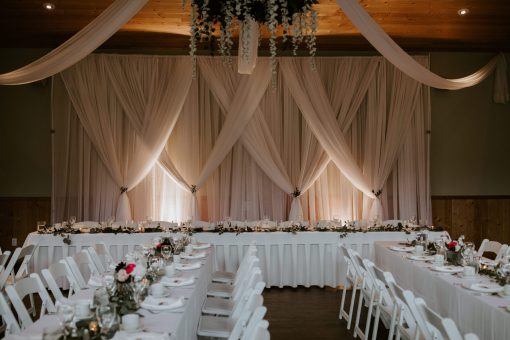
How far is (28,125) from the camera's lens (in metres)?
9.56

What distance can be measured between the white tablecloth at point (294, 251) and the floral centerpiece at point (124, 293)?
3.91 meters

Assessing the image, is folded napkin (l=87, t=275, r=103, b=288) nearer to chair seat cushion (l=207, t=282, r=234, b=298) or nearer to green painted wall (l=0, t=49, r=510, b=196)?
chair seat cushion (l=207, t=282, r=234, b=298)

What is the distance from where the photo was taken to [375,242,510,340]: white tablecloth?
12.1 feet

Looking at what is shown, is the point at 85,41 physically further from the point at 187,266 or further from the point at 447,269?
the point at 447,269

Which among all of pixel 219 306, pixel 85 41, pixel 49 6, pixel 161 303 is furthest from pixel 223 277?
pixel 49 6

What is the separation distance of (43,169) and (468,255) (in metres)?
7.45

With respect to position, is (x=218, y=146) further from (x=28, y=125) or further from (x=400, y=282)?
(x=400, y=282)

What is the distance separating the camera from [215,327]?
14.2ft

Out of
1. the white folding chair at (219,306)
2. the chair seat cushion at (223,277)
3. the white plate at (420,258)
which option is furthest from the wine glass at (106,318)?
the white plate at (420,258)

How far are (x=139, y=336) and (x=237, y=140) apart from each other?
674 cm

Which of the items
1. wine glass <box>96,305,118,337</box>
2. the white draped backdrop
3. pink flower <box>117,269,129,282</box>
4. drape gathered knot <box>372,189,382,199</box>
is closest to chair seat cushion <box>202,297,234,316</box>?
pink flower <box>117,269,129,282</box>

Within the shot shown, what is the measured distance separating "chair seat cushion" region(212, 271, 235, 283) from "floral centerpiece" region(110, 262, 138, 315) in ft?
9.07

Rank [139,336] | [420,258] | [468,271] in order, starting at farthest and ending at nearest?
[420,258], [468,271], [139,336]

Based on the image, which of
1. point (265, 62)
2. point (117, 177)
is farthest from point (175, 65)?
point (117, 177)
